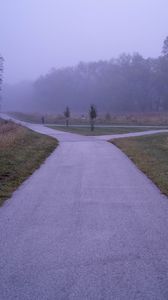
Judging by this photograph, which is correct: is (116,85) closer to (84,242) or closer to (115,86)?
(115,86)

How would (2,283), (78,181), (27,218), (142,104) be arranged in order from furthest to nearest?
(142,104) → (78,181) → (27,218) → (2,283)

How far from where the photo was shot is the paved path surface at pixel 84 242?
5352 mm

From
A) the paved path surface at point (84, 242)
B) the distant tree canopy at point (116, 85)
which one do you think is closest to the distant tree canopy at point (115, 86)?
the distant tree canopy at point (116, 85)

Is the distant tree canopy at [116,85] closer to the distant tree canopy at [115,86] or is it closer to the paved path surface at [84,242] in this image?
the distant tree canopy at [115,86]

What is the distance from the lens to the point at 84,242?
7156 mm

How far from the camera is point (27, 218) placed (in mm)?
8805

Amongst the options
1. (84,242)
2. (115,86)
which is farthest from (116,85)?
(84,242)

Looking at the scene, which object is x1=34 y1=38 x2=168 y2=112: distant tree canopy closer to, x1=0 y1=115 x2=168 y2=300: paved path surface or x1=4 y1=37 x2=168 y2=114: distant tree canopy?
x1=4 y1=37 x2=168 y2=114: distant tree canopy

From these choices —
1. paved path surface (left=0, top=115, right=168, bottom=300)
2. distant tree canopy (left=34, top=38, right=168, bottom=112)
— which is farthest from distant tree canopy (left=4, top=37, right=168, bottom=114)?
paved path surface (left=0, top=115, right=168, bottom=300)

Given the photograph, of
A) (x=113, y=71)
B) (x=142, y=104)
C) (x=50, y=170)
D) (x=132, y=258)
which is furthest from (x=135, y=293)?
(x=113, y=71)

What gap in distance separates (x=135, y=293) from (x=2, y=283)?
1.54 m

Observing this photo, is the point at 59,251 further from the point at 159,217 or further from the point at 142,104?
the point at 142,104

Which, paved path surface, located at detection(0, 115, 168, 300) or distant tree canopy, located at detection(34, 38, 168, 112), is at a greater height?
distant tree canopy, located at detection(34, 38, 168, 112)

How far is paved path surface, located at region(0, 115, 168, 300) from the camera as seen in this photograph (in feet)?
17.6
